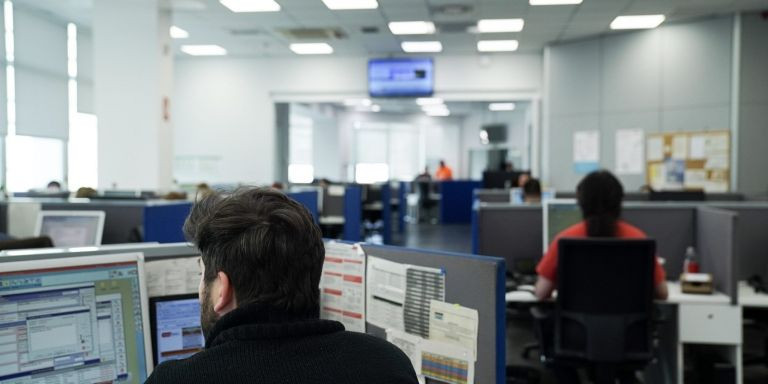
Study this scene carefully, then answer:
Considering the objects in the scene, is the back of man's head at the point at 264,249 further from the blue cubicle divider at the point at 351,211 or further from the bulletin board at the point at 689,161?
the bulletin board at the point at 689,161

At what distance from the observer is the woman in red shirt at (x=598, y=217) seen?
294cm

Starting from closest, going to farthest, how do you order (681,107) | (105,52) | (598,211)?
(598,211) < (105,52) < (681,107)

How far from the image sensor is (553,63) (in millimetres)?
9617

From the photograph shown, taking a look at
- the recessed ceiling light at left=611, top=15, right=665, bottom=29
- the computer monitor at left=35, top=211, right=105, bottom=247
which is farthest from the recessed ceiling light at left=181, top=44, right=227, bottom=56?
the computer monitor at left=35, top=211, right=105, bottom=247

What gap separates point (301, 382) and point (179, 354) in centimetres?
86

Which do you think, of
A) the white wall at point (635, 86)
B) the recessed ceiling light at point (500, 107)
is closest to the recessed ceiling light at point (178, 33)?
the white wall at point (635, 86)

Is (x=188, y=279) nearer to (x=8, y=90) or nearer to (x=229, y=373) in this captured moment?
(x=229, y=373)

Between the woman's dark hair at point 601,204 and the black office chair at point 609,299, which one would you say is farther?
the woman's dark hair at point 601,204

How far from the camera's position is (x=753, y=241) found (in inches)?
142

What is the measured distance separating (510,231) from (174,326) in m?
2.66

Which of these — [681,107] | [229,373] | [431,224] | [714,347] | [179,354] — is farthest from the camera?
[431,224]

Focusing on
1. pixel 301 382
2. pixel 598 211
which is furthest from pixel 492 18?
pixel 301 382

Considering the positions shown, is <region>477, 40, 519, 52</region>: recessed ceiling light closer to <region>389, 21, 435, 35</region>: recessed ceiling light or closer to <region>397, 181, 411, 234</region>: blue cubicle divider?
<region>389, 21, 435, 35</region>: recessed ceiling light

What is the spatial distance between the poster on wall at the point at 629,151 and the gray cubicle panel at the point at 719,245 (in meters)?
5.42
